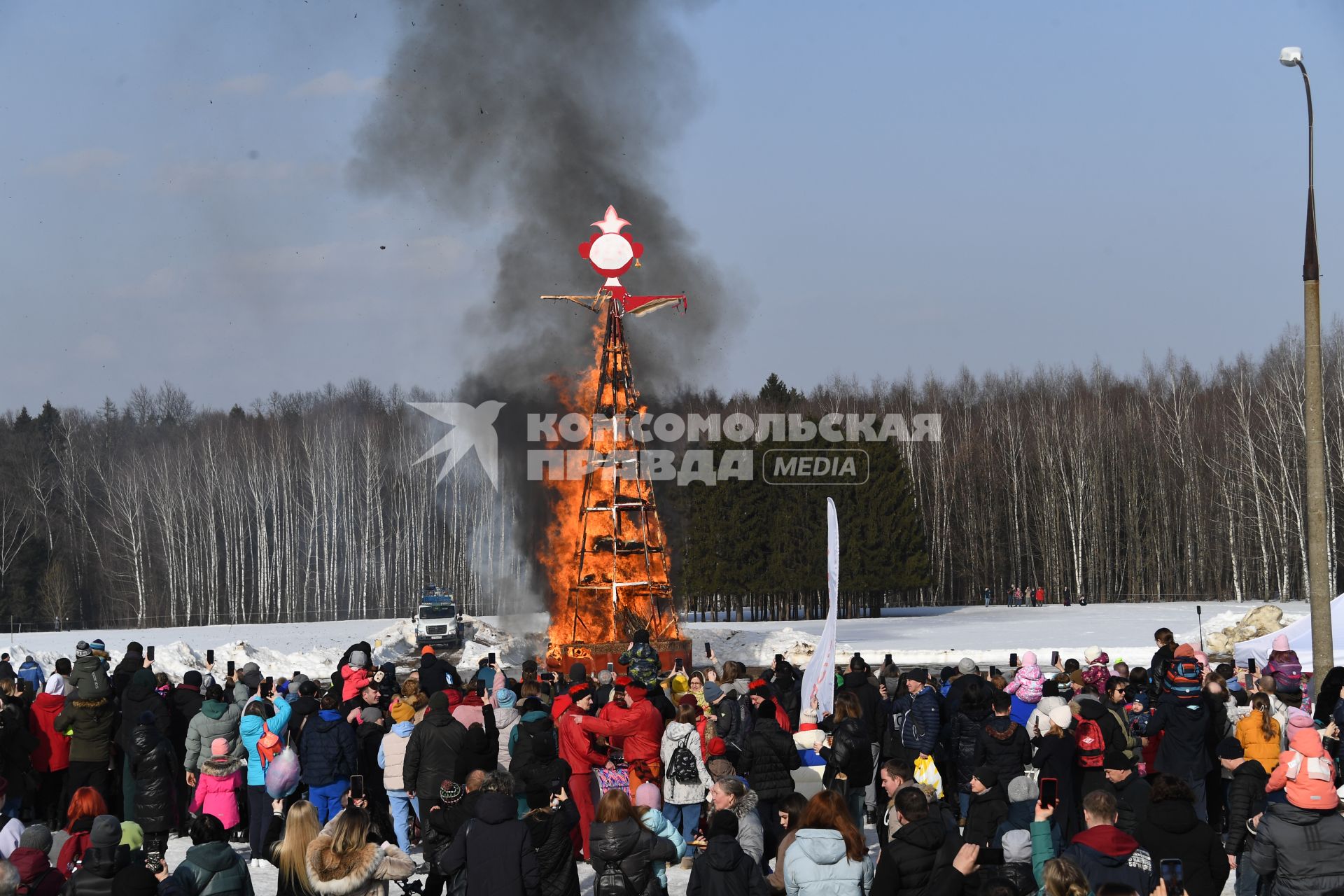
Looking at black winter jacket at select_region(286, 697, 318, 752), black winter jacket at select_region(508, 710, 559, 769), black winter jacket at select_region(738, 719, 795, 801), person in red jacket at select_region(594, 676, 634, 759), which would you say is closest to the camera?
black winter jacket at select_region(508, 710, 559, 769)

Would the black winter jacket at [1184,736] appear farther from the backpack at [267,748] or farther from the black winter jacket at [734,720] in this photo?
the backpack at [267,748]

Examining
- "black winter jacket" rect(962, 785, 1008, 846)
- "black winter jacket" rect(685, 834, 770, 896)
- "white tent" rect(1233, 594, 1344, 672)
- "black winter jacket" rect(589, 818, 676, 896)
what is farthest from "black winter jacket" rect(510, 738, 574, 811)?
"white tent" rect(1233, 594, 1344, 672)

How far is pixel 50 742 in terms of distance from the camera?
13984 millimetres

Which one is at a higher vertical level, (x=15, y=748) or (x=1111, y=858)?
(x=1111, y=858)

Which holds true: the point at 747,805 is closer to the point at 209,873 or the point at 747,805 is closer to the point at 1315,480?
the point at 209,873

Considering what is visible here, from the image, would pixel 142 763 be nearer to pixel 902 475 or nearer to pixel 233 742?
pixel 233 742

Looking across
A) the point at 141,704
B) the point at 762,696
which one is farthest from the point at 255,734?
the point at 762,696

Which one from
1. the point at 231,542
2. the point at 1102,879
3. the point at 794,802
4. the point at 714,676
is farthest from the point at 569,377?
the point at 231,542

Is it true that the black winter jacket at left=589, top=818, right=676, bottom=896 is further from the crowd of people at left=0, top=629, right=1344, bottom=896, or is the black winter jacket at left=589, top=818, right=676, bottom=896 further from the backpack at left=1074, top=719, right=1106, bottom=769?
the backpack at left=1074, top=719, right=1106, bottom=769

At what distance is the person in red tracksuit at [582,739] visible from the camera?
11.5m

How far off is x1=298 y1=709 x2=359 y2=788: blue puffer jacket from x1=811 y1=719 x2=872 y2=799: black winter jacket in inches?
163

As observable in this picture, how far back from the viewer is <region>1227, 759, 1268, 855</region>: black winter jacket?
31.9 feet

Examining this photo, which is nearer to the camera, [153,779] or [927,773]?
[927,773]

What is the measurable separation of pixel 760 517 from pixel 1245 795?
177 feet
